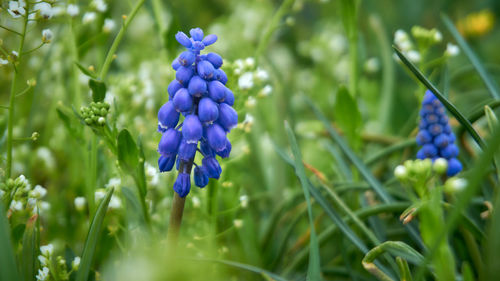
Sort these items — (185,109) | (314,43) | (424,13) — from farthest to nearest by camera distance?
(424,13), (314,43), (185,109)

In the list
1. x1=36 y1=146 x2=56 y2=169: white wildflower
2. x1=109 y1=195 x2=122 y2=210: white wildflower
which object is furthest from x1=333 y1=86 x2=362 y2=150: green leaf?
x1=36 y1=146 x2=56 y2=169: white wildflower

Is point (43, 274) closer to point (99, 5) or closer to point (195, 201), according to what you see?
point (195, 201)

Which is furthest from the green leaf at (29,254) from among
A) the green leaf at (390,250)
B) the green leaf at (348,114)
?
the green leaf at (348,114)

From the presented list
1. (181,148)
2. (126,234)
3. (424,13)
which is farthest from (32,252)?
(424,13)

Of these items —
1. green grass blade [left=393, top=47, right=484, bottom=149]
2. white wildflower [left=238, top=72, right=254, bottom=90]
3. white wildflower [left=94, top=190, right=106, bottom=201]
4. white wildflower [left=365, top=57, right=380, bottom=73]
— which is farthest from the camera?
white wildflower [left=365, top=57, right=380, bottom=73]

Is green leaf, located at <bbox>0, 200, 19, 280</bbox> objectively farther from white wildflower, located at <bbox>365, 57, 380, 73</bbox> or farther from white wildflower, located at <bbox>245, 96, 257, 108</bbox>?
white wildflower, located at <bbox>365, 57, 380, 73</bbox>

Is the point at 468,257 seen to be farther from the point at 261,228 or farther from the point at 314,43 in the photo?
the point at 314,43

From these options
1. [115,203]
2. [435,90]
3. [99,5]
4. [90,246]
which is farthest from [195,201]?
[435,90]
